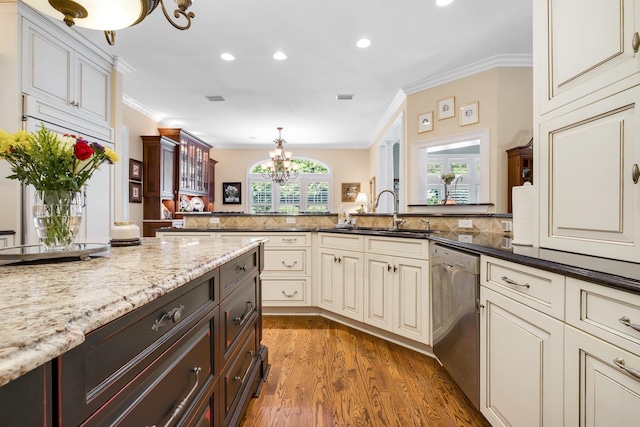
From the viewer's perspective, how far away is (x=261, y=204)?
859cm

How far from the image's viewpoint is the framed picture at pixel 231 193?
27.5ft

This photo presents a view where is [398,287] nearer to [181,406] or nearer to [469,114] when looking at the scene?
[181,406]

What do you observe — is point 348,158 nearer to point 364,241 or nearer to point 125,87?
point 125,87

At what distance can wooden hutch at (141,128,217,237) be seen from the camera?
5.18 m

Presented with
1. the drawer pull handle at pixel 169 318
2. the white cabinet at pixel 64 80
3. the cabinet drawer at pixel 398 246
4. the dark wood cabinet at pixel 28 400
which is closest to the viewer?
the dark wood cabinet at pixel 28 400

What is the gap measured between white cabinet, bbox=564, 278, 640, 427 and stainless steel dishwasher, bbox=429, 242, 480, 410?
585 millimetres

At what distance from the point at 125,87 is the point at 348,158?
17.8ft

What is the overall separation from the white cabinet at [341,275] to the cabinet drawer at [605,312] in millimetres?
1828

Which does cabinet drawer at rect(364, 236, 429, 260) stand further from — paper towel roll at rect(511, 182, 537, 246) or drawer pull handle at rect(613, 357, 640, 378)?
drawer pull handle at rect(613, 357, 640, 378)

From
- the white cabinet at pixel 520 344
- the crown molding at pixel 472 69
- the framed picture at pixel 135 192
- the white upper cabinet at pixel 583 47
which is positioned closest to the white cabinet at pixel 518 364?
the white cabinet at pixel 520 344

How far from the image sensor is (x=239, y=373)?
1474 mm

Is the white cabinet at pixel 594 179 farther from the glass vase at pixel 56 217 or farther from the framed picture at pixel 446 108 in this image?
the framed picture at pixel 446 108

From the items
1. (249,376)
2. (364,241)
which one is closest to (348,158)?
(364,241)

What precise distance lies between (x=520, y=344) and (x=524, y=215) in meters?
0.69
